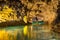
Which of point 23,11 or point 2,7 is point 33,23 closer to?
point 23,11

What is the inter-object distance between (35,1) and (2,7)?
272cm

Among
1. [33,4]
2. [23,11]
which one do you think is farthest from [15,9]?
[33,4]

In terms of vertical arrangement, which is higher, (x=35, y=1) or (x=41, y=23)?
A: (x=35, y=1)

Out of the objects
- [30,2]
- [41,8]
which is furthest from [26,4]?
[41,8]

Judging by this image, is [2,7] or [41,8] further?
[41,8]

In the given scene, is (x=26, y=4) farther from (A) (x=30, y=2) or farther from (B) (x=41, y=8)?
(B) (x=41, y=8)

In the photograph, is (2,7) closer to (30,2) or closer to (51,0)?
(30,2)

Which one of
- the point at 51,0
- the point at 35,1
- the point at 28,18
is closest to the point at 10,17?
the point at 28,18

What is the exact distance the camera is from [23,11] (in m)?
14.1

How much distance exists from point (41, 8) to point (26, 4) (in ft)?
4.16

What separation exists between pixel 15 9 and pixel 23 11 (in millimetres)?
649

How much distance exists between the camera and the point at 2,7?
1351cm

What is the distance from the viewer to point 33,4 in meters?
14.4

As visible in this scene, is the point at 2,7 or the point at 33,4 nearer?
the point at 2,7
